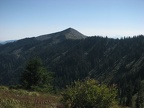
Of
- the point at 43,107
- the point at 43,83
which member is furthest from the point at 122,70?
the point at 43,107

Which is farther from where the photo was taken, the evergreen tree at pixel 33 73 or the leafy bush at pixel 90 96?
the evergreen tree at pixel 33 73

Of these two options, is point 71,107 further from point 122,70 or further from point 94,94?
point 122,70

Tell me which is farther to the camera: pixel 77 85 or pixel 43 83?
pixel 43 83

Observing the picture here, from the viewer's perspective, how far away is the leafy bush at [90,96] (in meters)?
12.1

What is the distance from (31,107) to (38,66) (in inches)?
1056

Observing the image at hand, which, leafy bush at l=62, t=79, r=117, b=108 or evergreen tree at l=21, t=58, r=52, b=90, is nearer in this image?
leafy bush at l=62, t=79, r=117, b=108

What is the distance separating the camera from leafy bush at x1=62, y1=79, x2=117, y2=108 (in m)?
12.1

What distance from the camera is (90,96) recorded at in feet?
39.9

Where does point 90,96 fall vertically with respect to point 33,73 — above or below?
above

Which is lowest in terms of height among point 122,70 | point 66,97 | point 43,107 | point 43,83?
point 122,70

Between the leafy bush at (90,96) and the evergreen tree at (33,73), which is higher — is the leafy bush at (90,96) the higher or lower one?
the higher one

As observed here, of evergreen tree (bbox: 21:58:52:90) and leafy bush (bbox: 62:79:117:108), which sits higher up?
leafy bush (bbox: 62:79:117:108)

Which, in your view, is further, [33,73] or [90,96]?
[33,73]

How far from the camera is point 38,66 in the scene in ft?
133
